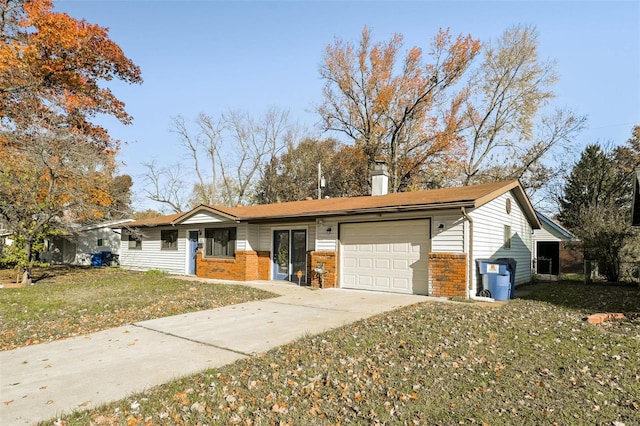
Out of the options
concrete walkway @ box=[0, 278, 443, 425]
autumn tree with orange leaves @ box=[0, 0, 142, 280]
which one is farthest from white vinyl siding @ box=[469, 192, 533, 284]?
autumn tree with orange leaves @ box=[0, 0, 142, 280]

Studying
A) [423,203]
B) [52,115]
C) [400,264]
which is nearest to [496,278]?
[400,264]

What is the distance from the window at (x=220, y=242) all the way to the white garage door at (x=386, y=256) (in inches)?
208

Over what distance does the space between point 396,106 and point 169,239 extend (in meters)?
16.6

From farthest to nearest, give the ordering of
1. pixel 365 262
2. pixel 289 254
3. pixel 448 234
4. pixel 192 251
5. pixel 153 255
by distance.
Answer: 1. pixel 153 255
2. pixel 192 251
3. pixel 289 254
4. pixel 365 262
5. pixel 448 234

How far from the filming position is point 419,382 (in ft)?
13.5

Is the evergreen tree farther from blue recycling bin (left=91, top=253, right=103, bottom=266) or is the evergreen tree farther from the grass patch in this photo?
blue recycling bin (left=91, top=253, right=103, bottom=266)

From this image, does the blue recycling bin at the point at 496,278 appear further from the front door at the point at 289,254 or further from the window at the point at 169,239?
the window at the point at 169,239

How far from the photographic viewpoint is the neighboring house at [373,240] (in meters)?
10.2

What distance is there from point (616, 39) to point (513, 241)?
22.5ft

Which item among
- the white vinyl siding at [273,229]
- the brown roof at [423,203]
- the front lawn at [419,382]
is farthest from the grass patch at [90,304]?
the front lawn at [419,382]

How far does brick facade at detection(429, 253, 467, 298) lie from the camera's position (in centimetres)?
989

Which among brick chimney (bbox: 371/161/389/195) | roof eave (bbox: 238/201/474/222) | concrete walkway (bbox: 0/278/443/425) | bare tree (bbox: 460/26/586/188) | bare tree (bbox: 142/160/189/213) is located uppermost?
bare tree (bbox: 460/26/586/188)

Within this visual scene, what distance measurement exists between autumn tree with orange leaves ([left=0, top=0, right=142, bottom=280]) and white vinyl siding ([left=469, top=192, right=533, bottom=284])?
12820mm

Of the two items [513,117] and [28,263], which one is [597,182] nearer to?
[513,117]
